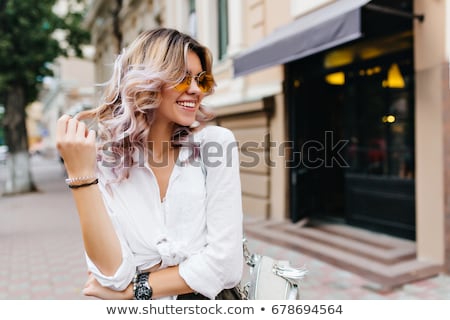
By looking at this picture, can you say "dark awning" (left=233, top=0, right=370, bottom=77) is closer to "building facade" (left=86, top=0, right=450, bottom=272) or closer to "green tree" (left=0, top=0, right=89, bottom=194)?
"building facade" (left=86, top=0, right=450, bottom=272)

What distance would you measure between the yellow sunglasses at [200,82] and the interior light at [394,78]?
15.5 feet

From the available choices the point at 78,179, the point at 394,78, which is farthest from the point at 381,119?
the point at 78,179

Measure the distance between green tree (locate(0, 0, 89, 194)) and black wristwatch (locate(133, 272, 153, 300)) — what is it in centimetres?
1193

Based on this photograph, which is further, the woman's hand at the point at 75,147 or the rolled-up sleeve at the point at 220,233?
the rolled-up sleeve at the point at 220,233

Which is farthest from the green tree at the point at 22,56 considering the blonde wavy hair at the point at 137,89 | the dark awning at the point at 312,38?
the blonde wavy hair at the point at 137,89

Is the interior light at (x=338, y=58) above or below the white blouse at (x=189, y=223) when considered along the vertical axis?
above

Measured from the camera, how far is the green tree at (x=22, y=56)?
1149 cm

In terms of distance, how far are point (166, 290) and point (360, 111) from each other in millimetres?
5561

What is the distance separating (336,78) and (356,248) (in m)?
2.87

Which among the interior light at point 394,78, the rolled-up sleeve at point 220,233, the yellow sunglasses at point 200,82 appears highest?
the interior light at point 394,78

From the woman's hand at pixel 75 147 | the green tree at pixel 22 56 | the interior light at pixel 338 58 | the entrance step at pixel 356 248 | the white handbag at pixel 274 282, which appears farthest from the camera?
the green tree at pixel 22 56

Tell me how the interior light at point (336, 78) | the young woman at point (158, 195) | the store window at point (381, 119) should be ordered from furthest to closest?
1. the interior light at point (336, 78)
2. the store window at point (381, 119)
3. the young woman at point (158, 195)

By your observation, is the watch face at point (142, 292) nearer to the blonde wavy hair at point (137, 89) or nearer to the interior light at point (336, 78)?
the blonde wavy hair at point (137, 89)
